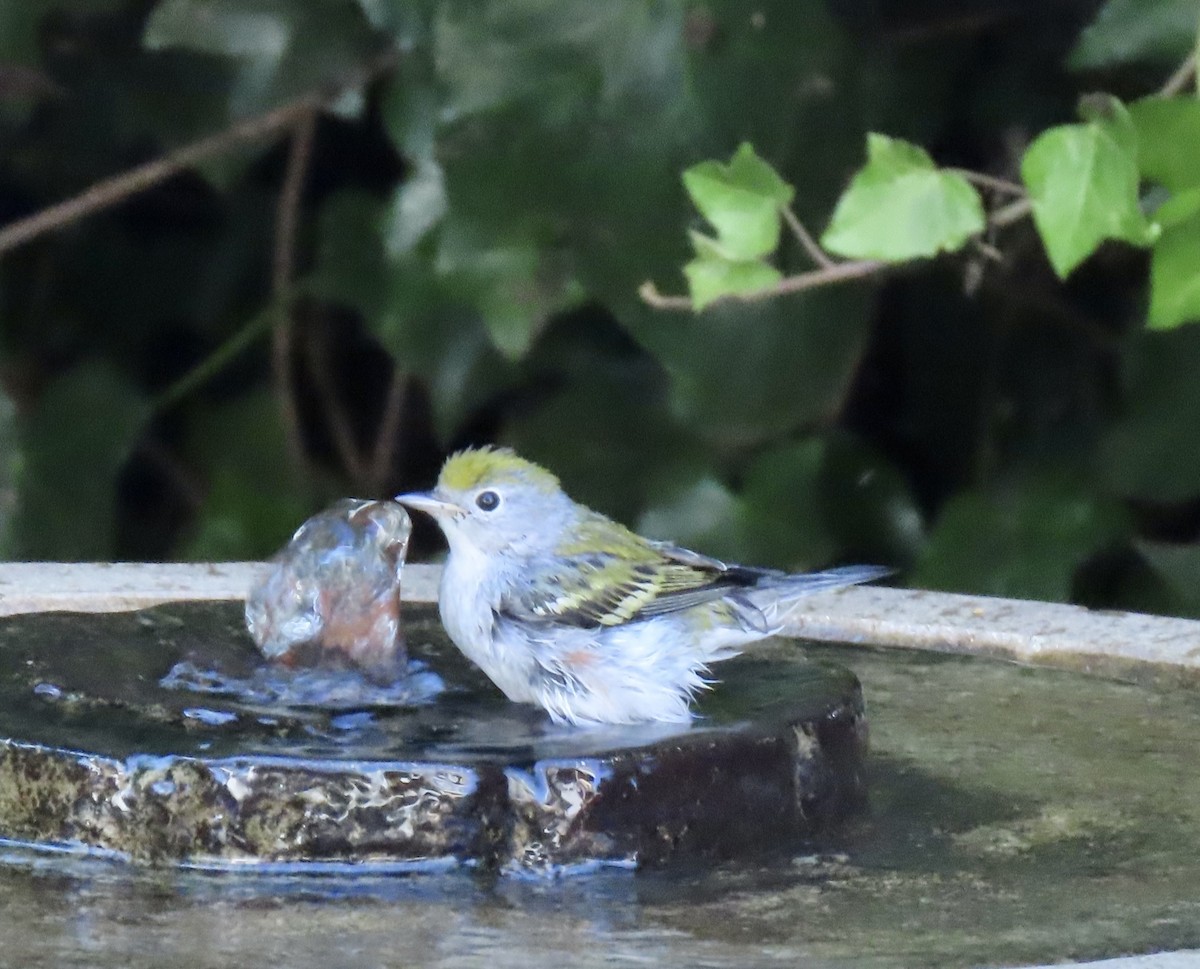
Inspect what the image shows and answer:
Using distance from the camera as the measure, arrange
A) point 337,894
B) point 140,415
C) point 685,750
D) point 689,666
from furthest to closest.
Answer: point 140,415
point 689,666
point 685,750
point 337,894

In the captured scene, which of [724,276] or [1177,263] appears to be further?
[724,276]

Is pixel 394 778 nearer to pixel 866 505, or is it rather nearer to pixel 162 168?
pixel 866 505

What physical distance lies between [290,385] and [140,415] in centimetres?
37

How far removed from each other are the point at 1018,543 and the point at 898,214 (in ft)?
Result: 3.73

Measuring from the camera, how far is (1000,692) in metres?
2.60

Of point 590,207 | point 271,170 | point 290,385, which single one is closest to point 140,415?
point 290,385

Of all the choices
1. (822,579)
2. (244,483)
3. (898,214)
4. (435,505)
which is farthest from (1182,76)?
(244,483)

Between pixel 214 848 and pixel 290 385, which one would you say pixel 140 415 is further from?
pixel 214 848

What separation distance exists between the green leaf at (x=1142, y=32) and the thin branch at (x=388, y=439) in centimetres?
179

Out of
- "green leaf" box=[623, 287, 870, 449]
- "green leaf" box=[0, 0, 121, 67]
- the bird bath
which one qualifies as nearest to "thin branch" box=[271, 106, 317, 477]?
"green leaf" box=[0, 0, 121, 67]

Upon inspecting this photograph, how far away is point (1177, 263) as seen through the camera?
96.7 inches

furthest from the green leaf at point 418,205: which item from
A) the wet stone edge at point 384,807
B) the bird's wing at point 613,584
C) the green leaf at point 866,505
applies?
the wet stone edge at point 384,807

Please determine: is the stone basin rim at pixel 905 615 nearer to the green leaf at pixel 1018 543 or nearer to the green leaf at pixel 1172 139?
the green leaf at pixel 1018 543

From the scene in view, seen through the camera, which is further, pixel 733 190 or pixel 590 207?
pixel 590 207
